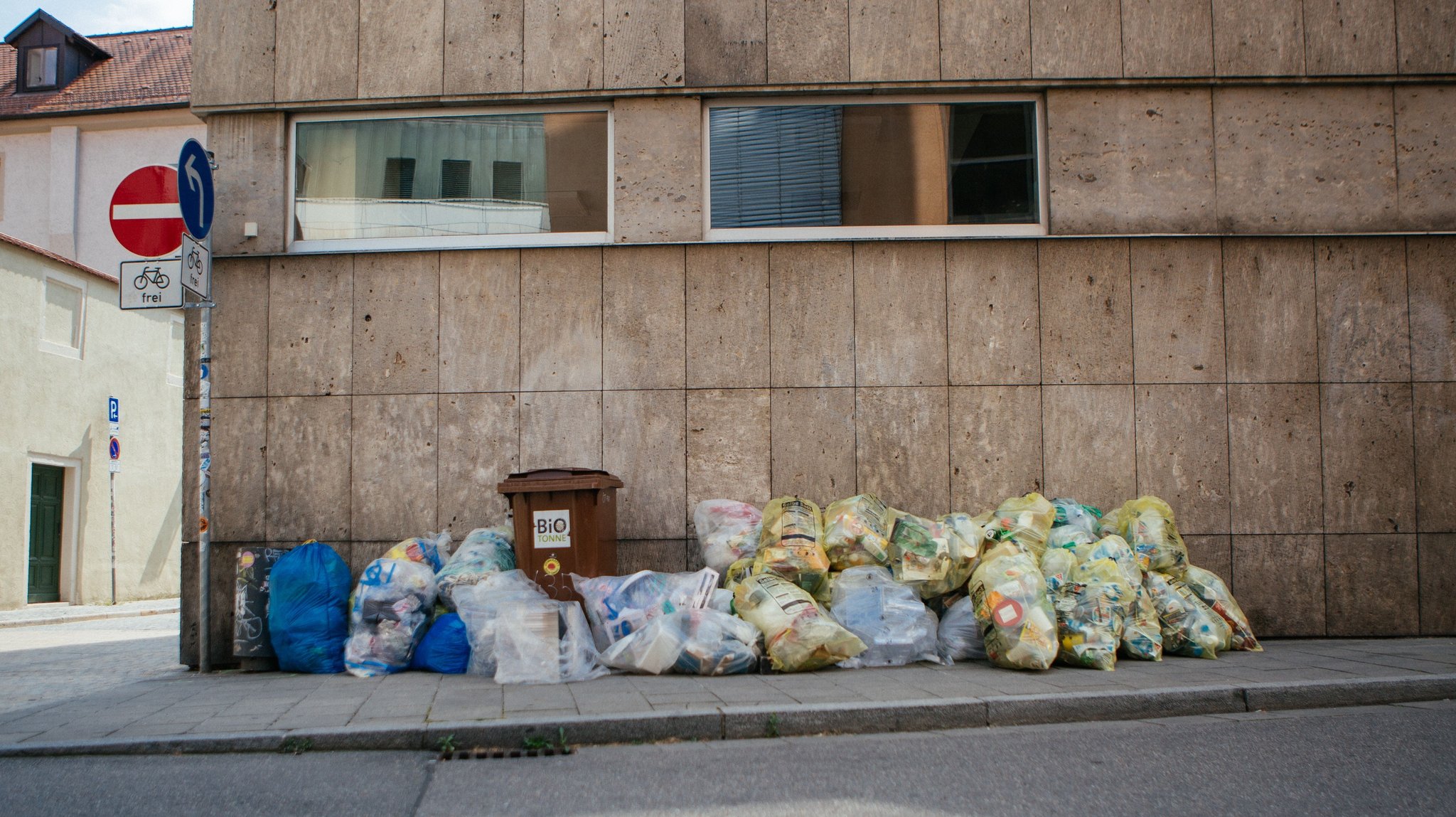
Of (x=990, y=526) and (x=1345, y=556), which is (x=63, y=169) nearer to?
(x=990, y=526)

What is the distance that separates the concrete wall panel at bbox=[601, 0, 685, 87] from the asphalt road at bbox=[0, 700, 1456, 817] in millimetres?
5229

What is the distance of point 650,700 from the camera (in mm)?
5281

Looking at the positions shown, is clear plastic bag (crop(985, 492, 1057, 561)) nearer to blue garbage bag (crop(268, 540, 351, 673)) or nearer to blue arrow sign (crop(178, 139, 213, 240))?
blue garbage bag (crop(268, 540, 351, 673))

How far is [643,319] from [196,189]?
3.25 metres

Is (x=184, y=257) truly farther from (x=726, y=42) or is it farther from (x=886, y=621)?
(x=886, y=621)

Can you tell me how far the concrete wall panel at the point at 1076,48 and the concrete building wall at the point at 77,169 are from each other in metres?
21.5

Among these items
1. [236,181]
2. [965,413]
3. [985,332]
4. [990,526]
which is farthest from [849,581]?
[236,181]

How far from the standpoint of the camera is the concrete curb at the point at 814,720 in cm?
470

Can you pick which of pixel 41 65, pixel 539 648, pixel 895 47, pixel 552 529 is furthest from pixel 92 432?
pixel 895 47

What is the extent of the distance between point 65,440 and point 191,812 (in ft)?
49.1

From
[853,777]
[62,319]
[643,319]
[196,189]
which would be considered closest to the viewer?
[853,777]

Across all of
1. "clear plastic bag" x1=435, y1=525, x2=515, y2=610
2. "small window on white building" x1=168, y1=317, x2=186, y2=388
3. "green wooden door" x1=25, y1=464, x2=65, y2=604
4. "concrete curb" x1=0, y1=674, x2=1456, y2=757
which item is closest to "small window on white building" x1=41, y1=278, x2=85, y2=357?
"green wooden door" x1=25, y1=464, x2=65, y2=604

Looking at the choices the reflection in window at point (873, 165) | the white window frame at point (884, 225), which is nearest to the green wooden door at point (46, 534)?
the white window frame at point (884, 225)

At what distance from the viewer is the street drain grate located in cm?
451
